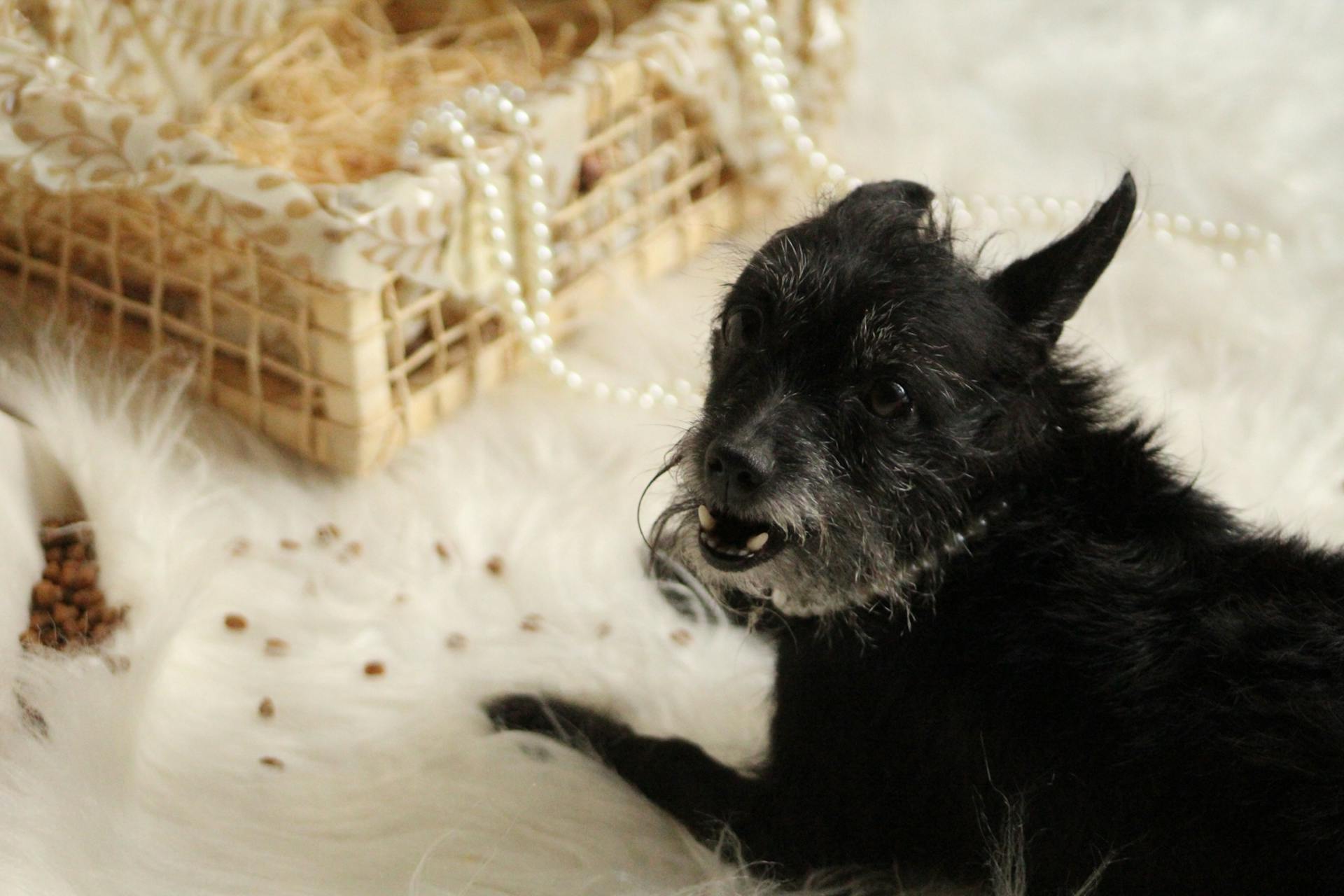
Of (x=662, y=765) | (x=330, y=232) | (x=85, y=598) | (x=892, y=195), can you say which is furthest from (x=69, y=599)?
(x=892, y=195)

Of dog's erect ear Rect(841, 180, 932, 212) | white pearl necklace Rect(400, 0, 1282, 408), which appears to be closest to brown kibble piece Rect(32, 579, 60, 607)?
white pearl necklace Rect(400, 0, 1282, 408)

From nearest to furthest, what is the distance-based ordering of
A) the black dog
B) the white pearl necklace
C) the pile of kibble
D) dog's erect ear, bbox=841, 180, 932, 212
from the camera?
1. the black dog
2. dog's erect ear, bbox=841, 180, 932, 212
3. the pile of kibble
4. the white pearl necklace

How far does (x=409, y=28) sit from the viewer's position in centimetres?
207

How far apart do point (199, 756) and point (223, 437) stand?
0.39 meters

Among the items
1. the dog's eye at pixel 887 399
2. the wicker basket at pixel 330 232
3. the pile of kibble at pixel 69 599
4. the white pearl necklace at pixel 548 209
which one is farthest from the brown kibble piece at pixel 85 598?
the dog's eye at pixel 887 399

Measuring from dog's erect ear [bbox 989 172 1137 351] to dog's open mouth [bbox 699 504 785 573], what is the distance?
22 centimetres

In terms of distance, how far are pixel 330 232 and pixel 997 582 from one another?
25.7 inches

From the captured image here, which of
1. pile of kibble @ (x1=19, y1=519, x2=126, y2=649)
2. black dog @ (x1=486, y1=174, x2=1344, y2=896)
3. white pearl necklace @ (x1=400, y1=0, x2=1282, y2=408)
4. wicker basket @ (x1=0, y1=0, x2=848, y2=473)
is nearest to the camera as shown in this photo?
black dog @ (x1=486, y1=174, x2=1344, y2=896)

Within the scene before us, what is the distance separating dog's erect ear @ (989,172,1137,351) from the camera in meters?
0.87

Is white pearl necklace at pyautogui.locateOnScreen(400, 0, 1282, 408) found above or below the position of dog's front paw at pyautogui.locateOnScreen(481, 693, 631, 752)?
above

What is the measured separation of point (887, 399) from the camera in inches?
34.3

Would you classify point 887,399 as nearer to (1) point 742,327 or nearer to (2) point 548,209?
(1) point 742,327

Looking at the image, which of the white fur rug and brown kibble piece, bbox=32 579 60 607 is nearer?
the white fur rug

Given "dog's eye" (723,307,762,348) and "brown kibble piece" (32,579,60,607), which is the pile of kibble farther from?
"dog's eye" (723,307,762,348)
